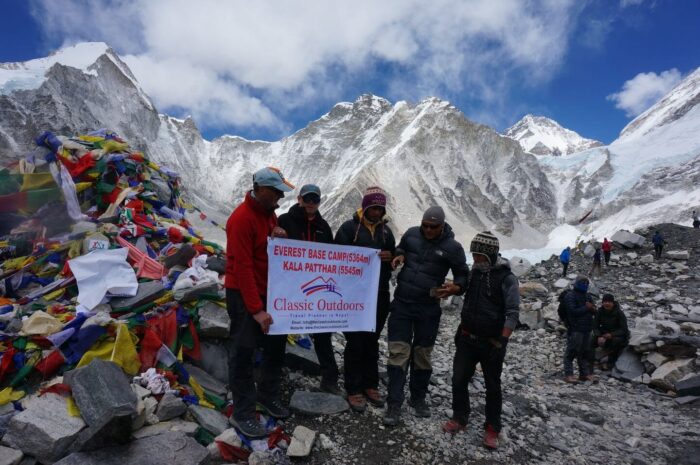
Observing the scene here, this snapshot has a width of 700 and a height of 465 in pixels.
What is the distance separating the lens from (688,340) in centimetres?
680

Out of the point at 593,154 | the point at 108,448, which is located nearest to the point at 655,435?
the point at 108,448

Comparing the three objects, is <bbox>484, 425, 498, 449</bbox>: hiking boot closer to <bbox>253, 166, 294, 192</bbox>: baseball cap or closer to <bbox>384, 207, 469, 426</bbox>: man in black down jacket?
<bbox>384, 207, 469, 426</bbox>: man in black down jacket

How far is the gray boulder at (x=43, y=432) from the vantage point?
285 centimetres

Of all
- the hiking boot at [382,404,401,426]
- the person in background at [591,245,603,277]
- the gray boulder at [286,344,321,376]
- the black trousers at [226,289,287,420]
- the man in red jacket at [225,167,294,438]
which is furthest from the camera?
the person in background at [591,245,603,277]

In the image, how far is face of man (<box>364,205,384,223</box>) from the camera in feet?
14.2

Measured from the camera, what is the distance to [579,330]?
7.12 meters

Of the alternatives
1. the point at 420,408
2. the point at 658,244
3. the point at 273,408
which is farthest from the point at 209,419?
the point at 658,244

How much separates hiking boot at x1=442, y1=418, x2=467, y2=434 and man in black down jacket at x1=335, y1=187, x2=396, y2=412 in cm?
Result: 74

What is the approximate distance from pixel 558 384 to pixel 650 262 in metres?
15.0

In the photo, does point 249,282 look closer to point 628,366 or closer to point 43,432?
point 43,432

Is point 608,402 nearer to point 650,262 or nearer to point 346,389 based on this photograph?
point 346,389

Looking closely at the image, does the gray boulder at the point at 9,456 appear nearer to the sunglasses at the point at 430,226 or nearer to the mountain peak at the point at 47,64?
the sunglasses at the point at 430,226

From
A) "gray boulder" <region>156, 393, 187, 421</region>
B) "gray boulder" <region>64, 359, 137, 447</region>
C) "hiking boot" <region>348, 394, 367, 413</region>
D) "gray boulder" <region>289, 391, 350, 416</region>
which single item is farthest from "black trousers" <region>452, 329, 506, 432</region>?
"gray boulder" <region>64, 359, 137, 447</region>

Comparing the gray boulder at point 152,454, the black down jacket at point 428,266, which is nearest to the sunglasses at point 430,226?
the black down jacket at point 428,266
